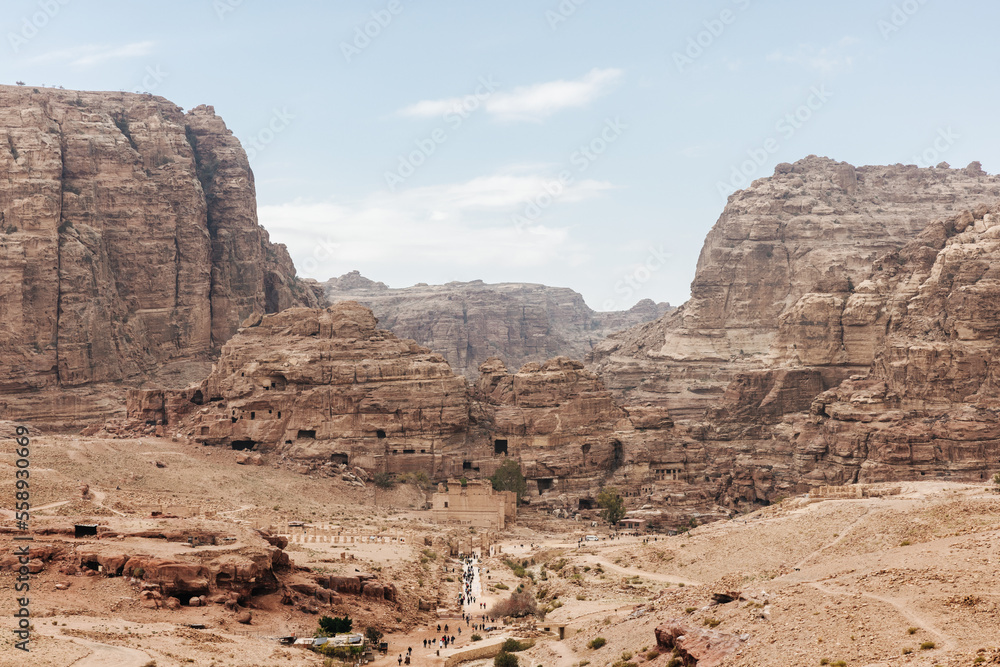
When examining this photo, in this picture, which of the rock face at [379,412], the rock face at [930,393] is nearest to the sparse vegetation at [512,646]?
the rock face at [379,412]

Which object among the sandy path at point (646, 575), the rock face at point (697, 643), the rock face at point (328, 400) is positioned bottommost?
the sandy path at point (646, 575)

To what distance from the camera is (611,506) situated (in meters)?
98.1

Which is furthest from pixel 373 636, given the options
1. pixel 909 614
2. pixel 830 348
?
pixel 830 348

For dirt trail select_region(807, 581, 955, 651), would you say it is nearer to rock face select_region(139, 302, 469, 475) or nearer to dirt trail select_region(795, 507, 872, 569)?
dirt trail select_region(795, 507, 872, 569)

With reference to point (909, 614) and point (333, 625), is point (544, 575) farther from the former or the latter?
point (909, 614)

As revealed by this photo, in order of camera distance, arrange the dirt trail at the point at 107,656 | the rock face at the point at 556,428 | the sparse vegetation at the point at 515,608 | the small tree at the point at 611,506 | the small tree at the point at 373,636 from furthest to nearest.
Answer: the rock face at the point at 556,428, the small tree at the point at 611,506, the sparse vegetation at the point at 515,608, the small tree at the point at 373,636, the dirt trail at the point at 107,656

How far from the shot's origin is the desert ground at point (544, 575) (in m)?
36.9

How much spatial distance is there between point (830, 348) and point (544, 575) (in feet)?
251

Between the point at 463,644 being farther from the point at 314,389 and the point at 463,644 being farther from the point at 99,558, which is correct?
the point at 314,389

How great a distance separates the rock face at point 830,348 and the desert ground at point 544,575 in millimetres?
24768

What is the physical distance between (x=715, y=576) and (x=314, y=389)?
51.5 m

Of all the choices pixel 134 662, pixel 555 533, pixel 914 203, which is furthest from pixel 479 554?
pixel 914 203

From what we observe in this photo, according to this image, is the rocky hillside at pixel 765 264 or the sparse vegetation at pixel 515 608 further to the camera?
the rocky hillside at pixel 765 264

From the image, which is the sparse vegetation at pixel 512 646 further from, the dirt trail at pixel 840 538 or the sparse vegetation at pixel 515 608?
the dirt trail at pixel 840 538
